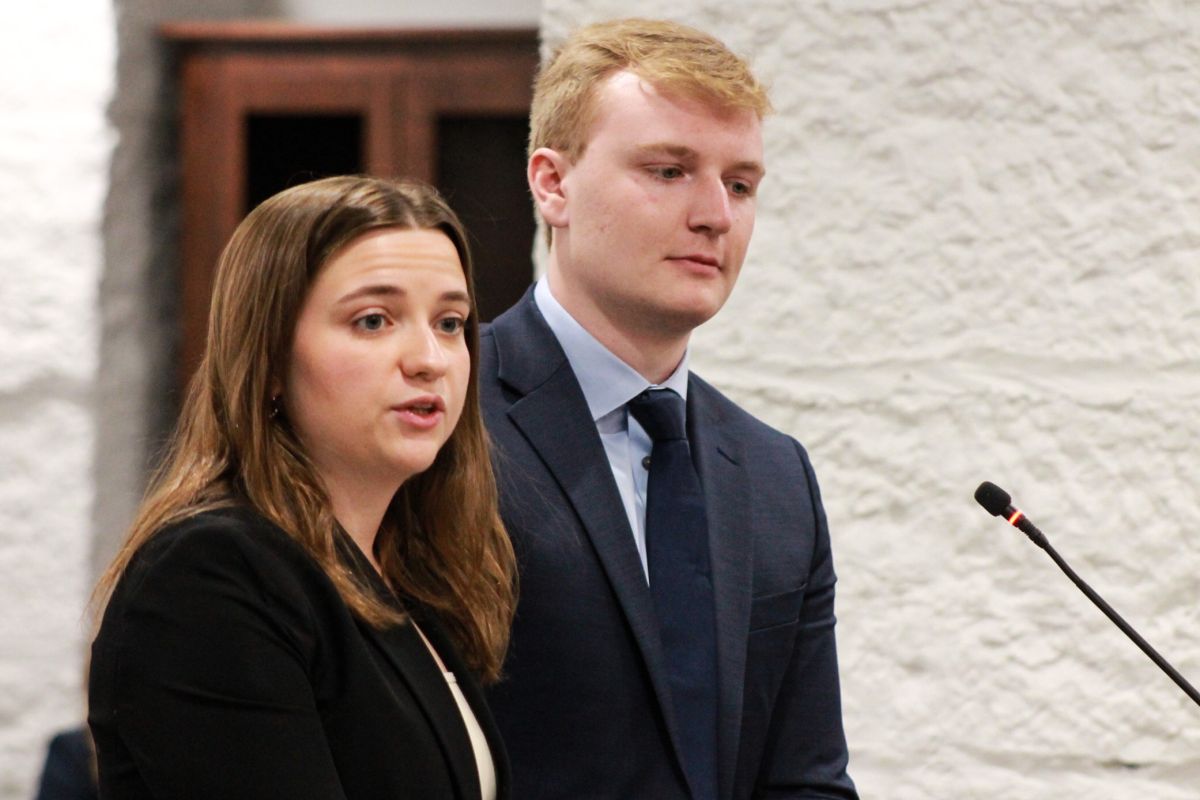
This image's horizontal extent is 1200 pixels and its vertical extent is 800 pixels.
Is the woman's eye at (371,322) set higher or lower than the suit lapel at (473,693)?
higher

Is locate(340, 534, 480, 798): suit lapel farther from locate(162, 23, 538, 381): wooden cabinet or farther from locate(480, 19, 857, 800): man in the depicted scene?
locate(162, 23, 538, 381): wooden cabinet

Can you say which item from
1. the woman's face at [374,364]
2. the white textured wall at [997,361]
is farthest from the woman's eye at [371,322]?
the white textured wall at [997,361]

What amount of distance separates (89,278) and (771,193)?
3.02 ft

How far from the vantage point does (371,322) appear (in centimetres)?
118

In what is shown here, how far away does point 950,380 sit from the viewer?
202cm

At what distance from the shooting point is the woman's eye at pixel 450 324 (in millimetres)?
1230

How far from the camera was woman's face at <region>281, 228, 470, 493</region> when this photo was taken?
1168mm

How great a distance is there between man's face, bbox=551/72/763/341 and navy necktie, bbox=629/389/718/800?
9cm

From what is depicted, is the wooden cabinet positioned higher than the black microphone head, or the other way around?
the wooden cabinet

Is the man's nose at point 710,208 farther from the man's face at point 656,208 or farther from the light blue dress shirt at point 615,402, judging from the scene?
the light blue dress shirt at point 615,402

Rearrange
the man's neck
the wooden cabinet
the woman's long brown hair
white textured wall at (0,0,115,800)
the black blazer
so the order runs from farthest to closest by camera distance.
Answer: the wooden cabinet < white textured wall at (0,0,115,800) < the man's neck < the woman's long brown hair < the black blazer

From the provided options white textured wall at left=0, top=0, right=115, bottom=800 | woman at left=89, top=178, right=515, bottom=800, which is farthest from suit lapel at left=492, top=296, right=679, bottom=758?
white textured wall at left=0, top=0, right=115, bottom=800

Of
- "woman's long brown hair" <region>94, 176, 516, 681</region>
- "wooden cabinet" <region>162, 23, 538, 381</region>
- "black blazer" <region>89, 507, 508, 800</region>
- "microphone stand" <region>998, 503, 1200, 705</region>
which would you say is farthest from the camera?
"wooden cabinet" <region>162, 23, 538, 381</region>

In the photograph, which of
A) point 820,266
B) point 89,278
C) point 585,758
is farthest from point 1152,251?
point 89,278
